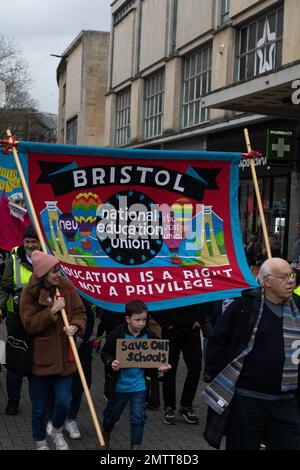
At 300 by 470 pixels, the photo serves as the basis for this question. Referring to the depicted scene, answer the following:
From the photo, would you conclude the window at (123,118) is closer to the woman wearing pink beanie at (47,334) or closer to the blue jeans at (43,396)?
the woman wearing pink beanie at (47,334)

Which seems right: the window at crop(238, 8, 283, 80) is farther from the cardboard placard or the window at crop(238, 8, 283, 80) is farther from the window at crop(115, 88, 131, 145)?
the cardboard placard

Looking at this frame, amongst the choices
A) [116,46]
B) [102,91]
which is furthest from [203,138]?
[102,91]

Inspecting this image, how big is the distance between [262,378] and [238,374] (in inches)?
5.8

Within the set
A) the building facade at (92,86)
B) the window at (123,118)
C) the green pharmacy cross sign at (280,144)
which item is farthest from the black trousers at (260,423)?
the building facade at (92,86)

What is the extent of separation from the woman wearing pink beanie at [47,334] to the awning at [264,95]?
756cm

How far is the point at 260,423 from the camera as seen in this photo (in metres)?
4.18

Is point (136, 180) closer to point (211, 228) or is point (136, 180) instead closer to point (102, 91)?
point (211, 228)

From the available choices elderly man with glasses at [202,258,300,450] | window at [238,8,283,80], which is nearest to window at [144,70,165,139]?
window at [238,8,283,80]

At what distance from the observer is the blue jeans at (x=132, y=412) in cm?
527

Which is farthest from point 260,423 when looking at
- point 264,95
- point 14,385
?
point 264,95

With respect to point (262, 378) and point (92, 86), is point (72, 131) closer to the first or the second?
point (92, 86)

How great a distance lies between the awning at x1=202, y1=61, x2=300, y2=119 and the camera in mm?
12125

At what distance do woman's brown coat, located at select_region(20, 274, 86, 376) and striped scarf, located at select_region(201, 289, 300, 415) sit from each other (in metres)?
1.36

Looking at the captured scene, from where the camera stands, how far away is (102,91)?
42344mm
